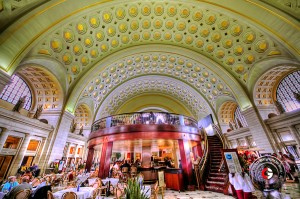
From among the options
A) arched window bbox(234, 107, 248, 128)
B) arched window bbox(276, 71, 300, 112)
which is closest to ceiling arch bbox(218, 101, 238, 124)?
arched window bbox(234, 107, 248, 128)

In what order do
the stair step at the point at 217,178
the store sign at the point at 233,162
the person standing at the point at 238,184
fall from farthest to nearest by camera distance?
the stair step at the point at 217,178 < the store sign at the point at 233,162 < the person standing at the point at 238,184

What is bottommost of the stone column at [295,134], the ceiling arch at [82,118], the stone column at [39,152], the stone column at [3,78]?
the stone column at [39,152]

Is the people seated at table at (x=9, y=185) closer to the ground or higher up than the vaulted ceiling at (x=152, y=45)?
closer to the ground

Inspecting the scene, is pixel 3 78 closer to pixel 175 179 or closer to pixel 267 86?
pixel 175 179

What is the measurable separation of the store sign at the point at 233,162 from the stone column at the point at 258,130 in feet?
23.7

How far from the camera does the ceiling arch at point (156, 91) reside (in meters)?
18.2

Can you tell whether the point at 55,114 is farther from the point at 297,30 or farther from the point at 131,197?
the point at 297,30

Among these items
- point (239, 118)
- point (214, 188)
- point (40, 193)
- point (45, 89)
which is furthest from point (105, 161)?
point (239, 118)

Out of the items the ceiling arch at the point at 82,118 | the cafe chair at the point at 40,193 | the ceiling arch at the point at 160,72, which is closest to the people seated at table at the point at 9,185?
the cafe chair at the point at 40,193

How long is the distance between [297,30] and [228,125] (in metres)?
11.6

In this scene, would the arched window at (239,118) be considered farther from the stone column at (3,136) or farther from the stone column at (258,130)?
the stone column at (3,136)

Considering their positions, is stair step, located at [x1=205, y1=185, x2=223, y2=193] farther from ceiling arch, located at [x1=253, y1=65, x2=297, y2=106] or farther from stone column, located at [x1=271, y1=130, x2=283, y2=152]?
ceiling arch, located at [x1=253, y1=65, x2=297, y2=106]

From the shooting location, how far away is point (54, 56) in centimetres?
1017

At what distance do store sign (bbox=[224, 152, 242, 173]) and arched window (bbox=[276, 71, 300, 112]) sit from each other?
9934mm
